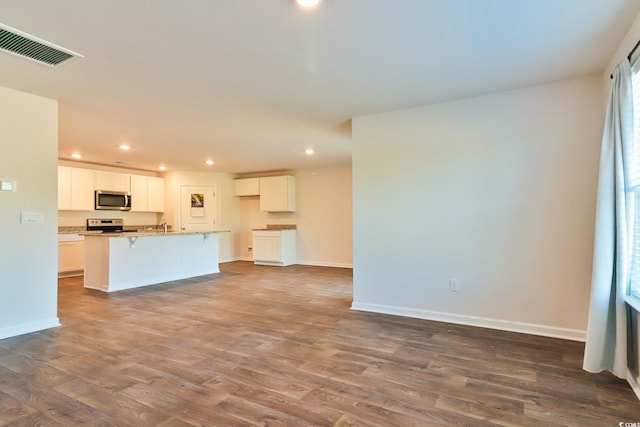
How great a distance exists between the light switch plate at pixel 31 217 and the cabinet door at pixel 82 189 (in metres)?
3.88

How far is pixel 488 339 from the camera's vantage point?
121 inches

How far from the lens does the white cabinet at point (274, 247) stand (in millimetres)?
8023

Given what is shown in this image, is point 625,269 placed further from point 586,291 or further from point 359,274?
point 359,274

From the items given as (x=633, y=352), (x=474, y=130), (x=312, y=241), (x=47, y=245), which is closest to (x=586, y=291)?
(x=633, y=352)

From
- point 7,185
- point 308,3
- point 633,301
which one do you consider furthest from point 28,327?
point 633,301

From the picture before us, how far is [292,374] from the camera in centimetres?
242

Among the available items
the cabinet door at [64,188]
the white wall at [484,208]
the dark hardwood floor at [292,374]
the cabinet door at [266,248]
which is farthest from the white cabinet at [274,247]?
the white wall at [484,208]

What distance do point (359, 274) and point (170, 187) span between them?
6.37 meters

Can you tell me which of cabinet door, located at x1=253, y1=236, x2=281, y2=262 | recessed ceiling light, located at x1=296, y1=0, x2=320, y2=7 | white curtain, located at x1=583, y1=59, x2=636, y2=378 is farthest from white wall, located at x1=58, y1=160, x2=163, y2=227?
white curtain, located at x1=583, y1=59, x2=636, y2=378

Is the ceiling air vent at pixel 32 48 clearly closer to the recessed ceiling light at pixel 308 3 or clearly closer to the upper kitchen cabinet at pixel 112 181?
the recessed ceiling light at pixel 308 3

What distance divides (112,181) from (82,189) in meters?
0.61

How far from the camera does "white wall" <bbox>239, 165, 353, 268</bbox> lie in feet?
25.7

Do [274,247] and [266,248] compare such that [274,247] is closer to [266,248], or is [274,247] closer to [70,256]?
[266,248]

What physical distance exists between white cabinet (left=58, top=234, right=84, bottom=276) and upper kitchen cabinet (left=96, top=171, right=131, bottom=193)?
3.88 feet
